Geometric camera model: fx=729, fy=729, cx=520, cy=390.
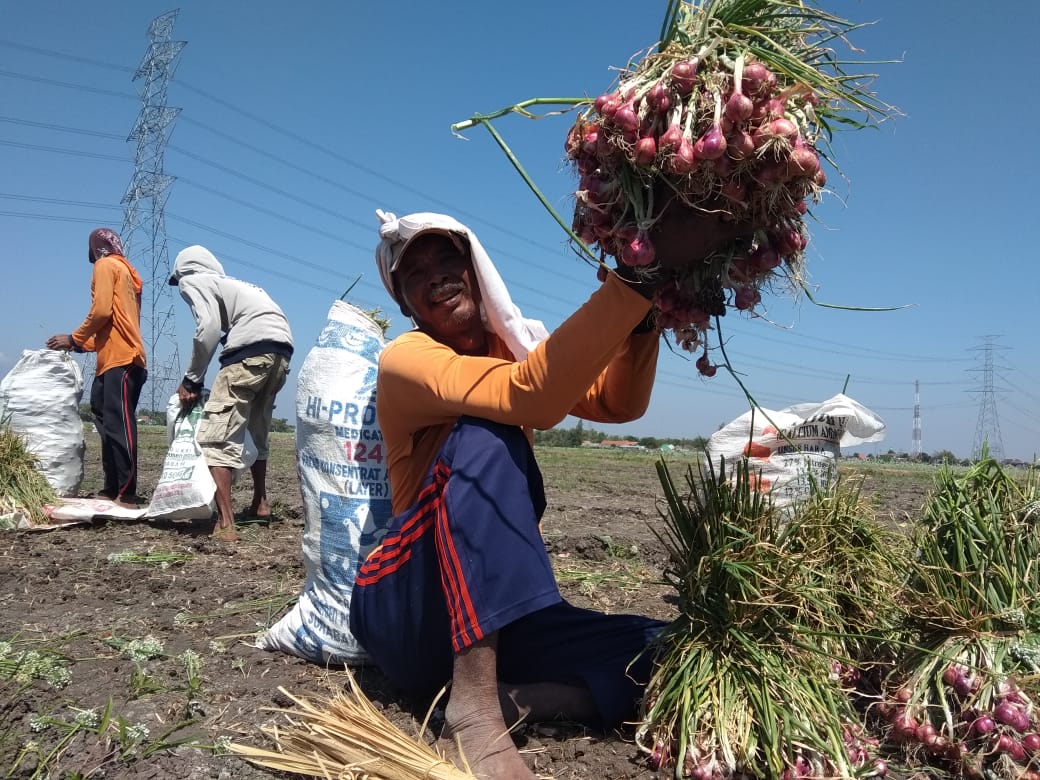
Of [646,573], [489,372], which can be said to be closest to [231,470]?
[646,573]

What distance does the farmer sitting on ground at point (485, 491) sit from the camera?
1708 millimetres

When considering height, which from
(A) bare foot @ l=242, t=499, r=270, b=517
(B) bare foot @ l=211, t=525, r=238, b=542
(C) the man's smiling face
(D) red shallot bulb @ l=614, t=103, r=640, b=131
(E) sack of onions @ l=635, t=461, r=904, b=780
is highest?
(D) red shallot bulb @ l=614, t=103, r=640, b=131

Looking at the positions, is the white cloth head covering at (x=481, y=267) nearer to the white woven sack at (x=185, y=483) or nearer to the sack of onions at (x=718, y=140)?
the sack of onions at (x=718, y=140)

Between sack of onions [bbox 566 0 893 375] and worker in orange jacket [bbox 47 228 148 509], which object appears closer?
sack of onions [bbox 566 0 893 375]

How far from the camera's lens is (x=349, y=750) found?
1660 mm

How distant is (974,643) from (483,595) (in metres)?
1.17

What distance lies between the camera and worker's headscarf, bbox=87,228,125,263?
5762mm

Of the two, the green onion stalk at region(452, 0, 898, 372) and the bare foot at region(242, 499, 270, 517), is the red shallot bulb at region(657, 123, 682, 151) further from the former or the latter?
the bare foot at region(242, 499, 270, 517)

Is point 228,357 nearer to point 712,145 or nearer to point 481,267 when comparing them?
point 481,267

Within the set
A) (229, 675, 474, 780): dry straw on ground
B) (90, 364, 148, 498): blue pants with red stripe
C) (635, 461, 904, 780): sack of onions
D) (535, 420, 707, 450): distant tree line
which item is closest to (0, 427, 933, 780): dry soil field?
(229, 675, 474, 780): dry straw on ground

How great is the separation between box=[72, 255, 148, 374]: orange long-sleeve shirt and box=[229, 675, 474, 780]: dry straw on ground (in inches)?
177

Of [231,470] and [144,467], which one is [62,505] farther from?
[144,467]

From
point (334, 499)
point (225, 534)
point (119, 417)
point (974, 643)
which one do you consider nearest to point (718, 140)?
point (974, 643)

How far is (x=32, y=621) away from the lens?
2.83 metres
